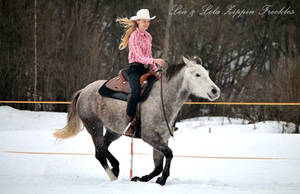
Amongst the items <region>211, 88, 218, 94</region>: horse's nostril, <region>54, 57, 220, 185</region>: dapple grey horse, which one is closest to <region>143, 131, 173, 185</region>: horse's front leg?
<region>54, 57, 220, 185</region>: dapple grey horse

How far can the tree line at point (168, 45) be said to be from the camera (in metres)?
16.0

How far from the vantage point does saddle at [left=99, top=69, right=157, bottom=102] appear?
6018 millimetres

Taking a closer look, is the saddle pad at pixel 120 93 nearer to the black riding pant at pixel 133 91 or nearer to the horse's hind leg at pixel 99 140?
the black riding pant at pixel 133 91

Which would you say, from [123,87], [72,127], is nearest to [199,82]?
[123,87]

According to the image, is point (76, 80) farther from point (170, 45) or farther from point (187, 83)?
point (187, 83)

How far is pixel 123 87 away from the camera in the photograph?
617 centimetres

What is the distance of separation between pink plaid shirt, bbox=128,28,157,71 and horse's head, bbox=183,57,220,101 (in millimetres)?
520

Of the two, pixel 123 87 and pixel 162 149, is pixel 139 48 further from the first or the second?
pixel 162 149

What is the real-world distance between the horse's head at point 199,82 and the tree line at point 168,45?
8.27 metres

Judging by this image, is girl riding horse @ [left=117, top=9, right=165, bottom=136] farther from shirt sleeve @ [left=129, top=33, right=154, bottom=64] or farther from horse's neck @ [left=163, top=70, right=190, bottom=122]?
horse's neck @ [left=163, top=70, right=190, bottom=122]

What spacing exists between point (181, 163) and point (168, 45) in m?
9.96

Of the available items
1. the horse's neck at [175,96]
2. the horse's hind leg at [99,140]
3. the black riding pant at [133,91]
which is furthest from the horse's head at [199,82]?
the horse's hind leg at [99,140]

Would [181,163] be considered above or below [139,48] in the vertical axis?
below

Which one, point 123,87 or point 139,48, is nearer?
point 139,48
